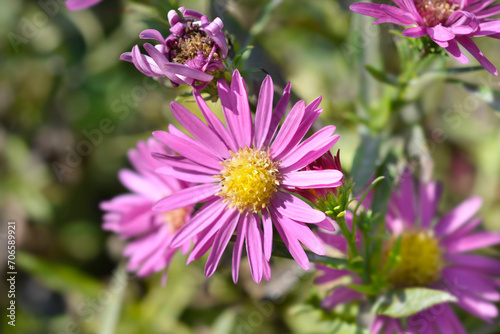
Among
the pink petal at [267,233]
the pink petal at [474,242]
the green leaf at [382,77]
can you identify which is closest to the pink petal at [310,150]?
the pink petal at [267,233]

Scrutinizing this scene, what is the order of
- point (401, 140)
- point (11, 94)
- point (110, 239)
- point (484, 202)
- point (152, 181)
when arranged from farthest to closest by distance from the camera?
point (11, 94) → point (110, 239) → point (484, 202) → point (152, 181) → point (401, 140)

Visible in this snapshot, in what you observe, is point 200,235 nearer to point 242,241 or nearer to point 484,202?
point 242,241

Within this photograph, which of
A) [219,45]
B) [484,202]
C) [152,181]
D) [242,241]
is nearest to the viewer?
[219,45]

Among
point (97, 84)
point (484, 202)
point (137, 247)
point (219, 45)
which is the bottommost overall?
point (484, 202)

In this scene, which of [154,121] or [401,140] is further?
[154,121]

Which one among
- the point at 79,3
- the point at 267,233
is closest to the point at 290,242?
the point at 267,233

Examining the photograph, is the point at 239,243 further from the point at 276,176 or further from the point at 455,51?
the point at 455,51

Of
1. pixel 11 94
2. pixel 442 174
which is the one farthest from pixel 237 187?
pixel 11 94
